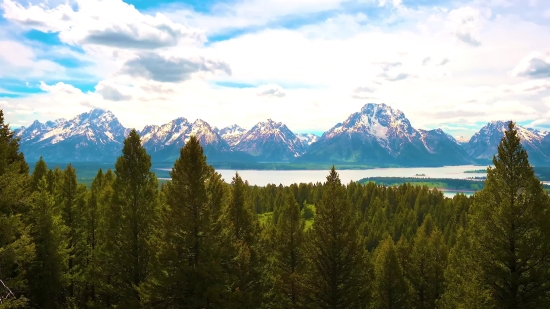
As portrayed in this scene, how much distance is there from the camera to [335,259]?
2745 centimetres

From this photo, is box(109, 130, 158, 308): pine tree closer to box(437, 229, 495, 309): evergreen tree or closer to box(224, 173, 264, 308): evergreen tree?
box(224, 173, 264, 308): evergreen tree

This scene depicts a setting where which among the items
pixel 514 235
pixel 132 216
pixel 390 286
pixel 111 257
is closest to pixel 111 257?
pixel 111 257

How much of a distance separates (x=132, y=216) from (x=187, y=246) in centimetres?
Answer: 600

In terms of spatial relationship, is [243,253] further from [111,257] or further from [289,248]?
[289,248]

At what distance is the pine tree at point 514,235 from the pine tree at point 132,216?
71.9 feet

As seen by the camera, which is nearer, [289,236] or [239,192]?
[239,192]

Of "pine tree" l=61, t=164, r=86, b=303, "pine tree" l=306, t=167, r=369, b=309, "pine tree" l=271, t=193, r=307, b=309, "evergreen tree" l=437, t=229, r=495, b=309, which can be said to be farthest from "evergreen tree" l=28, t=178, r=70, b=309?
"evergreen tree" l=437, t=229, r=495, b=309

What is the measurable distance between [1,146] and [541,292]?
30423 mm

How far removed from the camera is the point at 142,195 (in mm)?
26438

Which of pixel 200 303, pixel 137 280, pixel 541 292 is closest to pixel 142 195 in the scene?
pixel 137 280

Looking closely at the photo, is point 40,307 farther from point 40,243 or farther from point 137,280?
point 137,280

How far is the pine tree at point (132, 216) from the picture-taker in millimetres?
25516

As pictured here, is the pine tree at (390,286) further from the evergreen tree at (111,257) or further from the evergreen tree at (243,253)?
the evergreen tree at (111,257)

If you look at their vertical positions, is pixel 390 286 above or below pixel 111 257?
below
